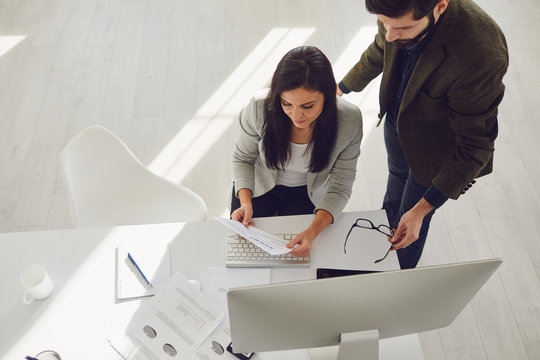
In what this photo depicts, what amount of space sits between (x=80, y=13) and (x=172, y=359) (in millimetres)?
3099

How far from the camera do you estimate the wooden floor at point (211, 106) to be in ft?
8.25

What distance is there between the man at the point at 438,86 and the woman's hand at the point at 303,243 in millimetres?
282

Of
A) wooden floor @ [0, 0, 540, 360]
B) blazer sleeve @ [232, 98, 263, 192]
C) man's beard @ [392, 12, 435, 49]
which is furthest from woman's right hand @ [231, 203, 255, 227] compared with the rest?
wooden floor @ [0, 0, 540, 360]

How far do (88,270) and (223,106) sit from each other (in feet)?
5.80

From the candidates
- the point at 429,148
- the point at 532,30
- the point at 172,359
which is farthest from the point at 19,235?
the point at 532,30

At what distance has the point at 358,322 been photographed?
3.92 ft

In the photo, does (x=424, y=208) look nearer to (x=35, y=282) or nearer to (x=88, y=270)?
(x=88, y=270)

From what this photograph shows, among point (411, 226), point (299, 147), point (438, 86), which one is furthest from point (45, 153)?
point (438, 86)

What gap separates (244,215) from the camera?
68.2 inches

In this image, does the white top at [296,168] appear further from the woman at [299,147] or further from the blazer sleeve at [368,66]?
the blazer sleeve at [368,66]

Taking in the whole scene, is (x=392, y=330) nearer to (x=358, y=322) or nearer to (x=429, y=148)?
(x=358, y=322)

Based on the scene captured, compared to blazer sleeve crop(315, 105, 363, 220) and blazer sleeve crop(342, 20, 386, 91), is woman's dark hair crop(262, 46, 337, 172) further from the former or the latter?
blazer sleeve crop(342, 20, 386, 91)

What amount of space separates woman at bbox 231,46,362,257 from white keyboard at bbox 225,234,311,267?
0.11ft

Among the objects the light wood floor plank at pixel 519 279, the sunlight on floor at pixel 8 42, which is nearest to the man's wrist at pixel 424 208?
the light wood floor plank at pixel 519 279
